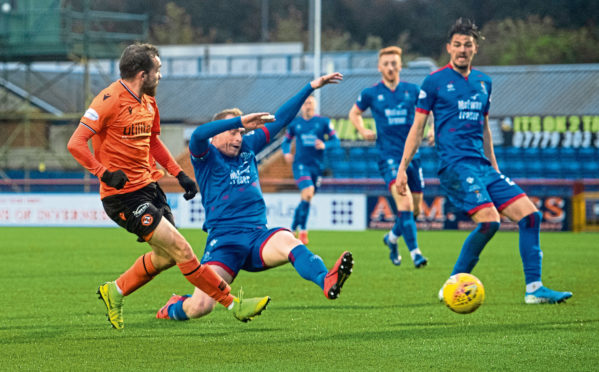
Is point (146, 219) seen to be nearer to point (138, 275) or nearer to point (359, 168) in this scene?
point (138, 275)

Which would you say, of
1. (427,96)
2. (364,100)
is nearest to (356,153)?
(364,100)

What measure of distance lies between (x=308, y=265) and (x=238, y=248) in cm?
72

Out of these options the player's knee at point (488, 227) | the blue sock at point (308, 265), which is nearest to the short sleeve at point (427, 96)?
the player's knee at point (488, 227)

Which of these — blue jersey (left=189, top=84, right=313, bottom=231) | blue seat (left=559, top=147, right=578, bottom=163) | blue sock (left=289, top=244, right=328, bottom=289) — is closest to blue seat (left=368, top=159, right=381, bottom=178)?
blue seat (left=559, top=147, right=578, bottom=163)

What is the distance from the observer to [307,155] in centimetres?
1593

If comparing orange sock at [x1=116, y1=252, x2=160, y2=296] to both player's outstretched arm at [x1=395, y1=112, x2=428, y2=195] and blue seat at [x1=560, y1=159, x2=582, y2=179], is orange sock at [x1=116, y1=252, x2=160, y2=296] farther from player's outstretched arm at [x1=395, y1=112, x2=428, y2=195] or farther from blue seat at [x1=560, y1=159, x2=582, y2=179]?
blue seat at [x1=560, y1=159, x2=582, y2=179]

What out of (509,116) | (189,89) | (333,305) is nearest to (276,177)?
(509,116)

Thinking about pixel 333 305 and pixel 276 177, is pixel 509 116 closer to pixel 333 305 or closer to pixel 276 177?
pixel 276 177

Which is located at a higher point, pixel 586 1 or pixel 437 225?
pixel 586 1

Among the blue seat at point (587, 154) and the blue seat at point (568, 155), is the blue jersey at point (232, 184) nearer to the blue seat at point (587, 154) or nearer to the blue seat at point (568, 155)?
the blue seat at point (568, 155)

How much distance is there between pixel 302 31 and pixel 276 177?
31713 millimetres

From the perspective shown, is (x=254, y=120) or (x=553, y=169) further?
(x=553, y=169)

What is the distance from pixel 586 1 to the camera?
5156cm

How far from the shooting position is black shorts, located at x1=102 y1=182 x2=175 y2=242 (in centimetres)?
634
